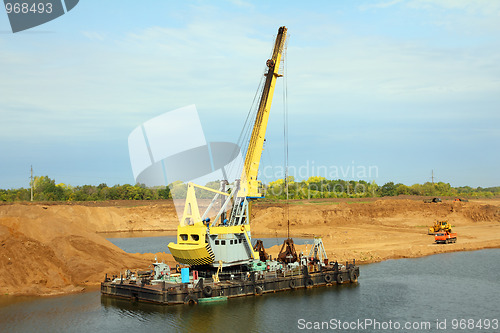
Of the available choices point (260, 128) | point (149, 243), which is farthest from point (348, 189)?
point (260, 128)

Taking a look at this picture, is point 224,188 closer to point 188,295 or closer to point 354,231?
point 188,295

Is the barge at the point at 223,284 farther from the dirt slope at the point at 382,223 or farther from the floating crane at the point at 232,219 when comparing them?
the dirt slope at the point at 382,223

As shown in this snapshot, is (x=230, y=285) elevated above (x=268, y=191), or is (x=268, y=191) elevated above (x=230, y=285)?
(x=268, y=191)

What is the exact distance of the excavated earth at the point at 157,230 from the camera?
41.4 meters

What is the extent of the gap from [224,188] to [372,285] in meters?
15.1

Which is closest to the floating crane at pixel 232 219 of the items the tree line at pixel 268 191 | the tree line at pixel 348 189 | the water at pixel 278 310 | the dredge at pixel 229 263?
the dredge at pixel 229 263

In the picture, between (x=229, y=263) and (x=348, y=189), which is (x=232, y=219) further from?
(x=348, y=189)

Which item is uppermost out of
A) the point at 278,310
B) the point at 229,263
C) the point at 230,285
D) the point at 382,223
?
the point at 229,263

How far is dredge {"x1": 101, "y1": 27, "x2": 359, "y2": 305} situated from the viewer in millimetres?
36844

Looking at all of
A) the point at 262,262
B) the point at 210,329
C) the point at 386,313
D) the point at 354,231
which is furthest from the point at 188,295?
the point at 354,231

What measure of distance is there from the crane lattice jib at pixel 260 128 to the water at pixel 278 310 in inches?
359

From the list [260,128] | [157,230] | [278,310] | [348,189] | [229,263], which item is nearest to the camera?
[278,310]

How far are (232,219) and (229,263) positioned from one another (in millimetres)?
3738

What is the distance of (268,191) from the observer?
16112 centimetres
